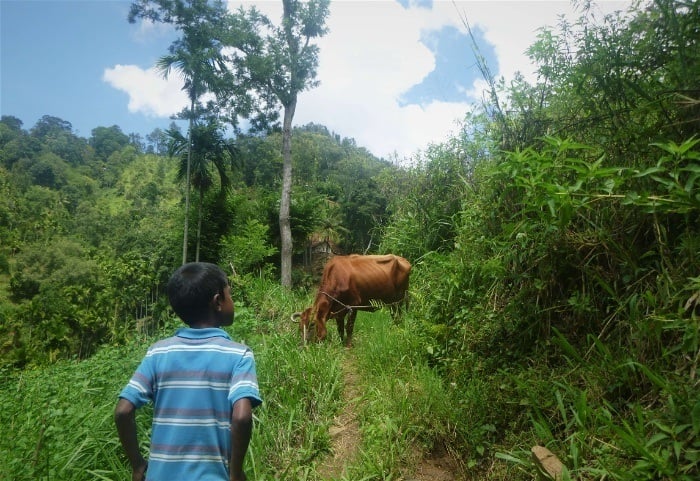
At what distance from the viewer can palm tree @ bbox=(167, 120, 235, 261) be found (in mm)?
18750

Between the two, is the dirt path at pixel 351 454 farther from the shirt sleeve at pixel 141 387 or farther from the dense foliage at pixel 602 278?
the shirt sleeve at pixel 141 387

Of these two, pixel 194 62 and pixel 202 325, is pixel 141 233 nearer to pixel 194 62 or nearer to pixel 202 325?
pixel 194 62

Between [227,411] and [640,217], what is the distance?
262 centimetres

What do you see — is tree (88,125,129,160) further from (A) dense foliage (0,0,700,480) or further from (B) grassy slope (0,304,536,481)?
(A) dense foliage (0,0,700,480)

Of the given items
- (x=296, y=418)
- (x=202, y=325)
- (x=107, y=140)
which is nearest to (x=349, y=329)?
(x=296, y=418)

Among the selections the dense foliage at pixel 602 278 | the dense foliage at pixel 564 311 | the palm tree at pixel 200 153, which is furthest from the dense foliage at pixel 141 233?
the dense foliage at pixel 602 278

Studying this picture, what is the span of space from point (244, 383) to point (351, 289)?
4.52m

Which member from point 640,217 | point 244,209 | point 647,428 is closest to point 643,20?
point 640,217

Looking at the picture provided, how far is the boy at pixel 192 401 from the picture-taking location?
1576 mm

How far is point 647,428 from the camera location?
2053mm

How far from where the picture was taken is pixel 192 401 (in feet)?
5.28

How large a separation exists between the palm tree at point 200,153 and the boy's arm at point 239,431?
1787 centimetres

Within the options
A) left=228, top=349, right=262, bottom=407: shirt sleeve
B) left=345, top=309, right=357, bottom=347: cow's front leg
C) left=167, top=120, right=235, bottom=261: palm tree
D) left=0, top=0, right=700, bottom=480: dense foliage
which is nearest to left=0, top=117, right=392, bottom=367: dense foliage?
left=167, top=120, right=235, bottom=261: palm tree

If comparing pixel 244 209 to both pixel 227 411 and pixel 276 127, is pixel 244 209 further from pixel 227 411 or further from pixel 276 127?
pixel 227 411
